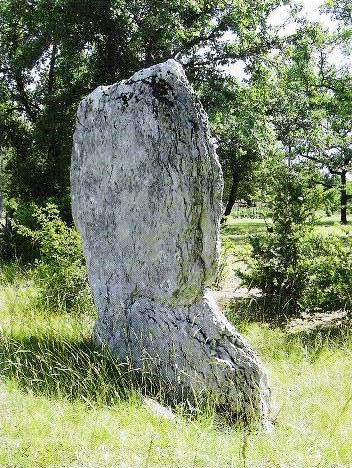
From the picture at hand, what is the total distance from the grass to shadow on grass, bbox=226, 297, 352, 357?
1.47ft

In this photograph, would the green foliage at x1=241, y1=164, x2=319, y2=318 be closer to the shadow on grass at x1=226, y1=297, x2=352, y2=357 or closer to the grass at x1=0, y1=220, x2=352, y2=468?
the shadow on grass at x1=226, y1=297, x2=352, y2=357

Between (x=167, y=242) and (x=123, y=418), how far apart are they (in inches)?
61.8

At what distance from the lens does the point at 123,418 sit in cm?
372

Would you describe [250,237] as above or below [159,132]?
below

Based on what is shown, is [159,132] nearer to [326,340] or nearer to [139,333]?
[139,333]

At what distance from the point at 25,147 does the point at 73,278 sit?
8538mm

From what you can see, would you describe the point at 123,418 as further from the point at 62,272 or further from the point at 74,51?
the point at 74,51

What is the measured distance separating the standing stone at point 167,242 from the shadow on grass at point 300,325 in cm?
185

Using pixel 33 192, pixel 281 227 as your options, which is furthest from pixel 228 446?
pixel 33 192

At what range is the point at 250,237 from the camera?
28.8 feet

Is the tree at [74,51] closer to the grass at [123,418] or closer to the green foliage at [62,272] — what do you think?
the green foliage at [62,272]

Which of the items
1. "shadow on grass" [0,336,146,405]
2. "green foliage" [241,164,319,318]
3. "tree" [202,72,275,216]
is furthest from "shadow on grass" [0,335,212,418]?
"tree" [202,72,275,216]

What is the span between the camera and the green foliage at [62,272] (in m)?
7.16

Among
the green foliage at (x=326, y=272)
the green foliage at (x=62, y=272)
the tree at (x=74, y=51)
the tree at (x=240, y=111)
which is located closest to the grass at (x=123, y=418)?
the green foliage at (x=62, y=272)
